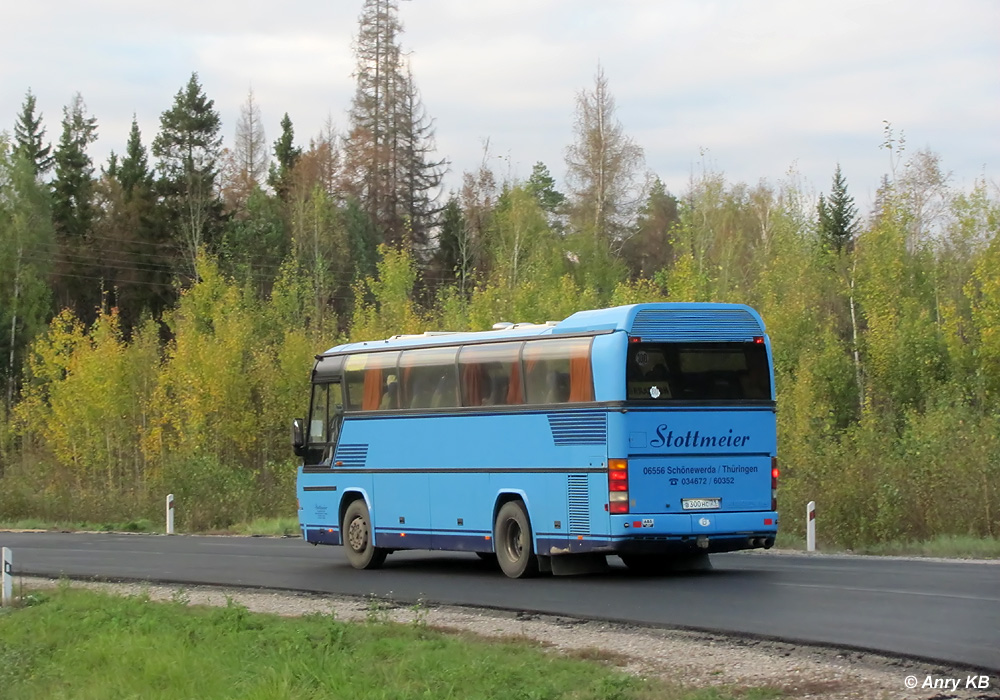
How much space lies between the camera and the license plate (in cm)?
1767

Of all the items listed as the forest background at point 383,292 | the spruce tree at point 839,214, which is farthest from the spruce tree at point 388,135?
the spruce tree at point 839,214

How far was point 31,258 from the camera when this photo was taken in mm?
85750

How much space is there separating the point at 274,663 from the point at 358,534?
10.8m

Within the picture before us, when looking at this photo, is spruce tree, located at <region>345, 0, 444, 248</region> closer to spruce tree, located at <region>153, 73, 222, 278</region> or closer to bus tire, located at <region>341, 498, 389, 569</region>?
spruce tree, located at <region>153, 73, 222, 278</region>

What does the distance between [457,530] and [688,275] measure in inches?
1288

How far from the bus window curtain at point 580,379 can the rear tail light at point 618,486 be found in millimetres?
935

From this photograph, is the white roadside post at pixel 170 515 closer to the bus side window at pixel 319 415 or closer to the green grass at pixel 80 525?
the green grass at pixel 80 525

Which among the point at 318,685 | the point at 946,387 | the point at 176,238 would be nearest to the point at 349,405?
the point at 318,685

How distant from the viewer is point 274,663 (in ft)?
37.8

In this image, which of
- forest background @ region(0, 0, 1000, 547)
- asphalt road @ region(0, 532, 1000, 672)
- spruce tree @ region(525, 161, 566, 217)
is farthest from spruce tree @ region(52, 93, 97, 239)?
asphalt road @ region(0, 532, 1000, 672)

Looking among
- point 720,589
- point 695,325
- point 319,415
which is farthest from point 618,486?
point 319,415

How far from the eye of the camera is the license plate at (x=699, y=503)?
17.7 m

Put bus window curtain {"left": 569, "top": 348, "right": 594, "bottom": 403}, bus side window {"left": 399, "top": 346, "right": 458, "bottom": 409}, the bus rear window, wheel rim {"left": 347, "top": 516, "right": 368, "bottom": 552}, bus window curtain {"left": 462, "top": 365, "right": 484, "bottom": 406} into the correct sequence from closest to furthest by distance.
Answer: the bus rear window, bus window curtain {"left": 569, "top": 348, "right": 594, "bottom": 403}, bus window curtain {"left": 462, "top": 365, "right": 484, "bottom": 406}, bus side window {"left": 399, "top": 346, "right": 458, "bottom": 409}, wheel rim {"left": 347, "top": 516, "right": 368, "bottom": 552}

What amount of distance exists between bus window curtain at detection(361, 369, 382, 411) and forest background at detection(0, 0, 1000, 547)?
903 cm
